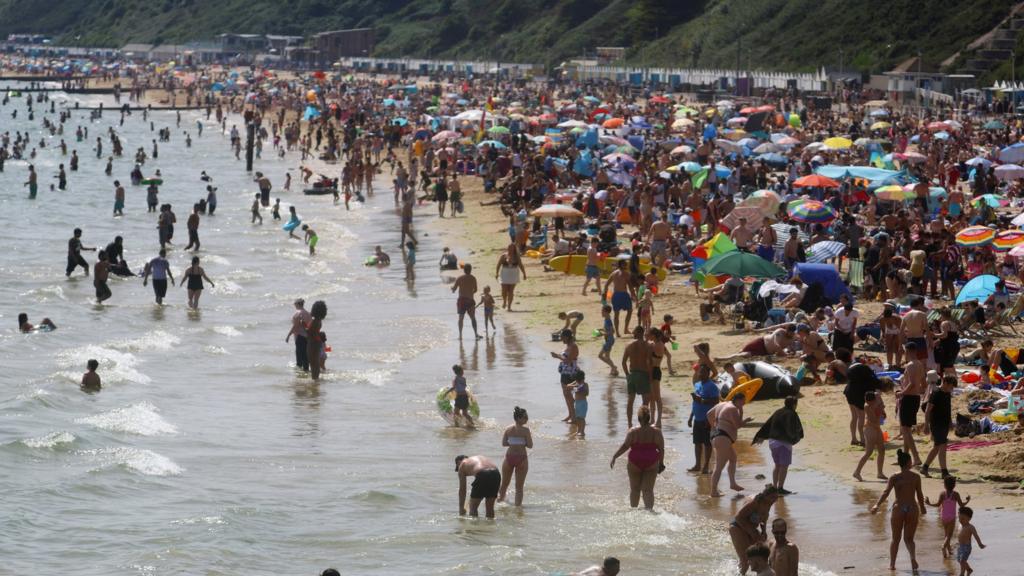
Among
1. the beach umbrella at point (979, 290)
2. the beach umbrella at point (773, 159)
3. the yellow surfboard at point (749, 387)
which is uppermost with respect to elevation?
the beach umbrella at point (773, 159)

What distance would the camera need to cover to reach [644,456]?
12.5 meters

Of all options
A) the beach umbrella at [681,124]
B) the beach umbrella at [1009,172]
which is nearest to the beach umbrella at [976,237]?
the beach umbrella at [1009,172]

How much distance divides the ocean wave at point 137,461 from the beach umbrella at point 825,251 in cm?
1118

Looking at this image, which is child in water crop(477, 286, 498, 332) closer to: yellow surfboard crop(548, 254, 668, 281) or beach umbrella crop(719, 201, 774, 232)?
yellow surfboard crop(548, 254, 668, 281)

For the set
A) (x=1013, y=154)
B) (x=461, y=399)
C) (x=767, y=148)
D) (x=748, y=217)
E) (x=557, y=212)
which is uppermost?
(x=1013, y=154)

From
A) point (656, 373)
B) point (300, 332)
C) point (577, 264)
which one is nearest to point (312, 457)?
point (656, 373)

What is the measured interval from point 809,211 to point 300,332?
9829 mm

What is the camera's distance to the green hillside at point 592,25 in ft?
253

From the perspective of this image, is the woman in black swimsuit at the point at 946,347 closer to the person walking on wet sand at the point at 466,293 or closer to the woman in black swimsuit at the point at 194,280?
the person walking on wet sand at the point at 466,293

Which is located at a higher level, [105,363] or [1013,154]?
[1013,154]

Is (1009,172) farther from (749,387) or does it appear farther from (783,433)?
(783,433)

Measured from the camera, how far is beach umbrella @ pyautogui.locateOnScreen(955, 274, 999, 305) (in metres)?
18.4

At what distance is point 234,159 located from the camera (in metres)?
62.8

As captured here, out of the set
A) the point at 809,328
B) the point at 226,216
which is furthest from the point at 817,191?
the point at 226,216
